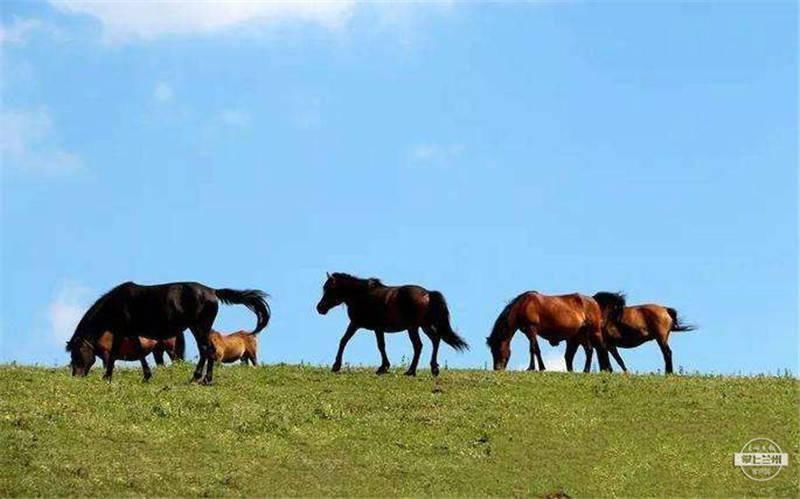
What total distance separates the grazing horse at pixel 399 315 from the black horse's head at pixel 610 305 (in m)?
7.71

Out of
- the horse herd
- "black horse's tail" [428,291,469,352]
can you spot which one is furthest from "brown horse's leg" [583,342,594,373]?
"black horse's tail" [428,291,469,352]

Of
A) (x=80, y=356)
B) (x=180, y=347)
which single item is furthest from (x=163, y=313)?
(x=180, y=347)

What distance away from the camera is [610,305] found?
3722 cm

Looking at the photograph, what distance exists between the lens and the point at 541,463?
2269 cm

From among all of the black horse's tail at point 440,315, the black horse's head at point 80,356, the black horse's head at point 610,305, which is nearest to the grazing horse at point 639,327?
the black horse's head at point 610,305

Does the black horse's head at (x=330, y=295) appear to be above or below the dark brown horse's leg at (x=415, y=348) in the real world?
above

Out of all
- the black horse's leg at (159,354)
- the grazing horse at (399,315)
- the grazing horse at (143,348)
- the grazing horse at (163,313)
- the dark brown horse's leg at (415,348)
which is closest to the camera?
the grazing horse at (163,313)

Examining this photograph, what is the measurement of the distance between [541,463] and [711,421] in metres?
4.68

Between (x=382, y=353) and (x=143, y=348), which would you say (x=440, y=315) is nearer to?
(x=382, y=353)

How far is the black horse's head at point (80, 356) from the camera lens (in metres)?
30.4

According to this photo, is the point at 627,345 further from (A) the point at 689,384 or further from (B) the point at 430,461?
(B) the point at 430,461

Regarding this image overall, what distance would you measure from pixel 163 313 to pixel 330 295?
483 cm

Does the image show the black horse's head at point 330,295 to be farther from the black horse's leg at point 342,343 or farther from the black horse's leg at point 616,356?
the black horse's leg at point 616,356

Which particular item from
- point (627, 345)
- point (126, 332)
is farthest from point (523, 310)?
point (126, 332)
